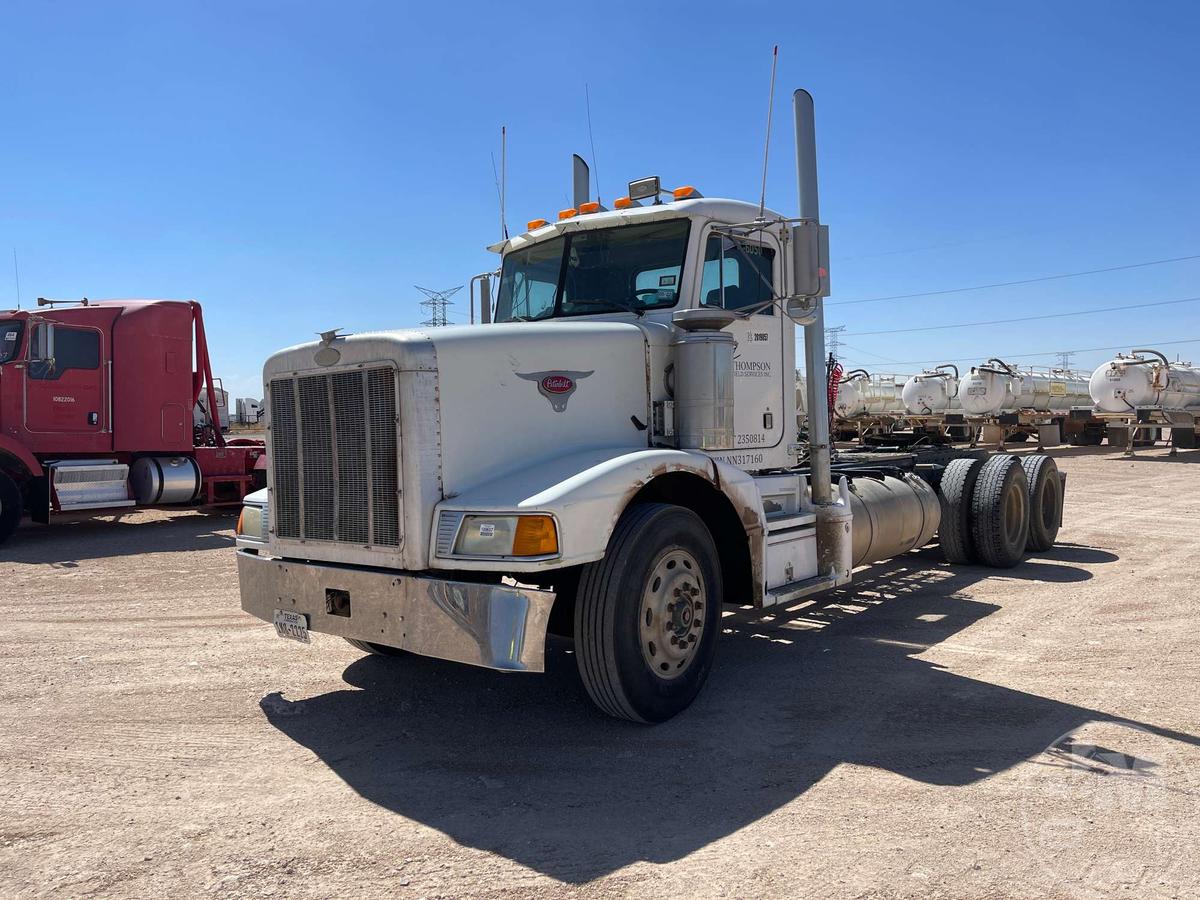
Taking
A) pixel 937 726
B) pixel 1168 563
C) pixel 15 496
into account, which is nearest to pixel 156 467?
pixel 15 496

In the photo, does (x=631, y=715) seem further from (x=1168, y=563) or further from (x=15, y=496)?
(x=15, y=496)

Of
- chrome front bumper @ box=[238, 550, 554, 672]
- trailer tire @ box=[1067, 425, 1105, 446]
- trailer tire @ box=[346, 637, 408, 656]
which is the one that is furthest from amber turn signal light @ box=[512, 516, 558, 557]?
trailer tire @ box=[1067, 425, 1105, 446]

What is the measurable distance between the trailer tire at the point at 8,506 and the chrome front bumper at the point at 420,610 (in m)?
8.85

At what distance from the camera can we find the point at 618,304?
5.72 m

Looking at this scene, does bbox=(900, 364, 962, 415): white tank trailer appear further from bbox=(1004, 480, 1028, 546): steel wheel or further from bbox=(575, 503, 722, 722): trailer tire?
bbox=(575, 503, 722, 722): trailer tire

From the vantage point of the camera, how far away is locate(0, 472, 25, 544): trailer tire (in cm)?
1155

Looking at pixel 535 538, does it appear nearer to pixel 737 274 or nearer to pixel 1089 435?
pixel 737 274

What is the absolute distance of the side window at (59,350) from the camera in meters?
11.9

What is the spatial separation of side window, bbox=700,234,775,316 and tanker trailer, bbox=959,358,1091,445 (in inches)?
1096

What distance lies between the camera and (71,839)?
347 cm

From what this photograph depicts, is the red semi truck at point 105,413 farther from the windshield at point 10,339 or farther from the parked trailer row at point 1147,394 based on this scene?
the parked trailer row at point 1147,394

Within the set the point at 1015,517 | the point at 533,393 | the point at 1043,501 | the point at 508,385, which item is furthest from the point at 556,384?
the point at 1043,501

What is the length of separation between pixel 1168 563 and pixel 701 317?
698 cm

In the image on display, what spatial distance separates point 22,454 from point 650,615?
34.5 ft
